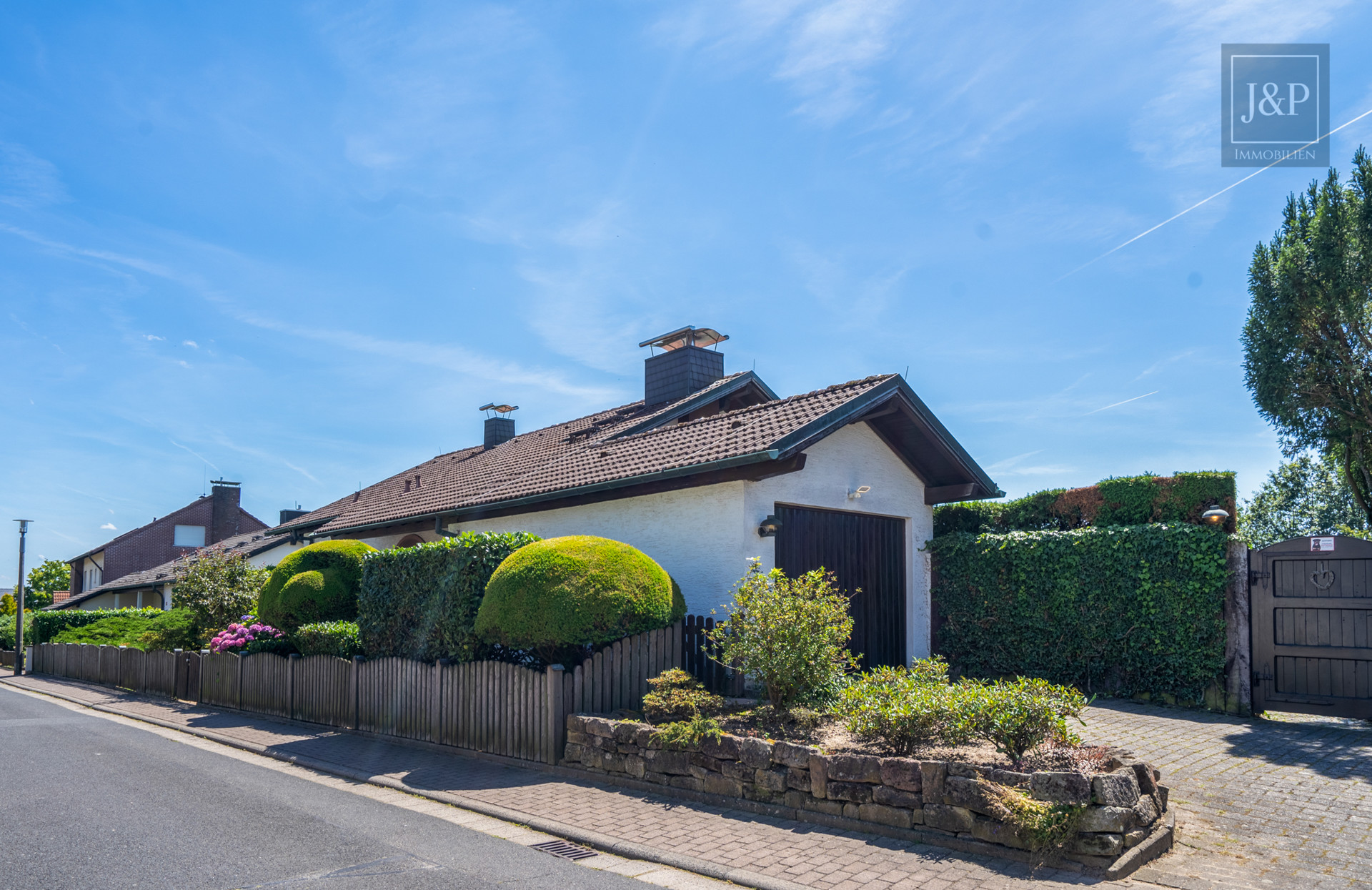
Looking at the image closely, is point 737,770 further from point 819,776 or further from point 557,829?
point 557,829

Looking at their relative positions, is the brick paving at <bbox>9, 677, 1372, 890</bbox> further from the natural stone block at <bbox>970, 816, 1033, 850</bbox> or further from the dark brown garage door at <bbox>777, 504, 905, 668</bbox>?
the dark brown garage door at <bbox>777, 504, 905, 668</bbox>

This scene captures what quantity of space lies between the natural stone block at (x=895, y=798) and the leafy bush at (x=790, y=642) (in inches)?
71.7

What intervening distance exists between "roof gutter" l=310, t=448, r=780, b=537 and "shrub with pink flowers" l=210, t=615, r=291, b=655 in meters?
2.96

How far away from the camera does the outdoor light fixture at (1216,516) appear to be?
1091cm

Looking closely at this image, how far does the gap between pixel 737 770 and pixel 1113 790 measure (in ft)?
9.79

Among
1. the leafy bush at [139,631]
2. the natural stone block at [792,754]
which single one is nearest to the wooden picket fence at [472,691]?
the natural stone block at [792,754]

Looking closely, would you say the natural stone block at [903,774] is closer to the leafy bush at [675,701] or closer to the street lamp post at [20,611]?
the leafy bush at [675,701]

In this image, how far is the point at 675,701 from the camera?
27.9ft

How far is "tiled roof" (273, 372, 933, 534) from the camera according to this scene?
38.1 feet

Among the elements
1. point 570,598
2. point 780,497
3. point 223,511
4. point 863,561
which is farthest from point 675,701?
point 223,511

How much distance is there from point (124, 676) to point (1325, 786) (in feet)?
72.9

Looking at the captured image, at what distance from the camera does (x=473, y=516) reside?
1602 centimetres

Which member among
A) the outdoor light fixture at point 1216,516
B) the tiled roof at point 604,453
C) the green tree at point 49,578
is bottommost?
the green tree at point 49,578

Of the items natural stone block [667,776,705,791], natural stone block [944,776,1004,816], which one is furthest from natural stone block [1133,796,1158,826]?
natural stone block [667,776,705,791]
